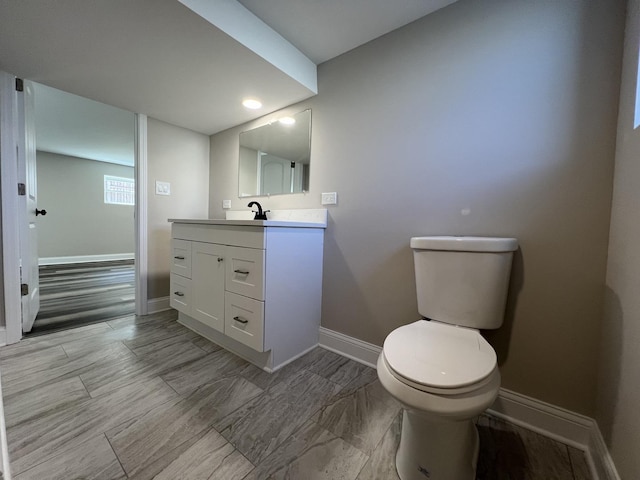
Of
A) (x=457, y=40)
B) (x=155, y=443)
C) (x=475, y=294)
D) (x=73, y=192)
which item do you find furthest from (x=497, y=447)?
(x=73, y=192)

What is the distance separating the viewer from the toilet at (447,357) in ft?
2.19

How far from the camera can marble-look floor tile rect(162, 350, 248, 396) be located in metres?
1.27

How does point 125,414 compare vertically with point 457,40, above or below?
below

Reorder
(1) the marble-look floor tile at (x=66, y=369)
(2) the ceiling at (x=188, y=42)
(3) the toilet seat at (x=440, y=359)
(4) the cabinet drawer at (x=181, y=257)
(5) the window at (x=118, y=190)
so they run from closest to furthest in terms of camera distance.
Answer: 1. (3) the toilet seat at (x=440, y=359)
2. (2) the ceiling at (x=188, y=42)
3. (1) the marble-look floor tile at (x=66, y=369)
4. (4) the cabinet drawer at (x=181, y=257)
5. (5) the window at (x=118, y=190)

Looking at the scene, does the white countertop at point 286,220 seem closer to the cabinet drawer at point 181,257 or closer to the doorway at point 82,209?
the cabinet drawer at point 181,257

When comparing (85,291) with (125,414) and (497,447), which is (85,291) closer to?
(125,414)

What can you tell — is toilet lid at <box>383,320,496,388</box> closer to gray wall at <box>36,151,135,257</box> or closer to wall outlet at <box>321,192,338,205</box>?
wall outlet at <box>321,192,338,205</box>

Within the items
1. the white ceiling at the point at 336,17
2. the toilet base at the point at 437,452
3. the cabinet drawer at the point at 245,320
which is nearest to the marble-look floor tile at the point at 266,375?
the cabinet drawer at the point at 245,320

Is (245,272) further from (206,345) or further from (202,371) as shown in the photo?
(206,345)

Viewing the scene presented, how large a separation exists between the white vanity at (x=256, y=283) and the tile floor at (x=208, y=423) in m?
0.16

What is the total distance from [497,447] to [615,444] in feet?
1.15


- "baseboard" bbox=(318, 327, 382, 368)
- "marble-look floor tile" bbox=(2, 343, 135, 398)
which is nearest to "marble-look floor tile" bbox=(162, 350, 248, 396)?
"marble-look floor tile" bbox=(2, 343, 135, 398)

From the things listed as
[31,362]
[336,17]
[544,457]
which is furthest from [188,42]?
[544,457]

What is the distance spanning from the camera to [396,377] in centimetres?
72
